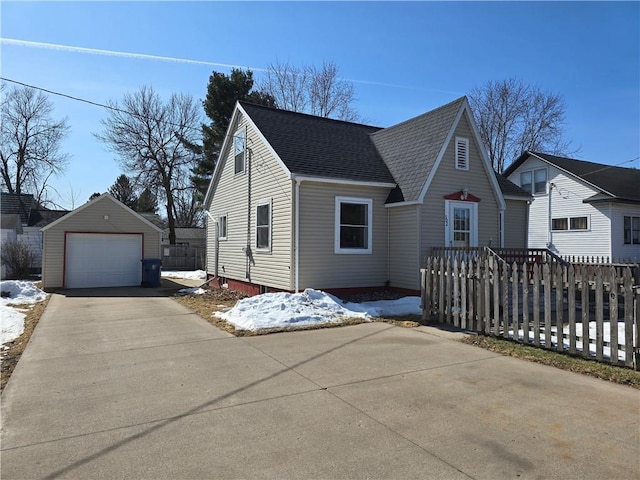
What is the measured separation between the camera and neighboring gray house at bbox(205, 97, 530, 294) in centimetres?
1204

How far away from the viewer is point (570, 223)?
22.9 metres

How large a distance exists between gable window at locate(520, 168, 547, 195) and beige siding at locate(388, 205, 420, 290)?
51.2ft

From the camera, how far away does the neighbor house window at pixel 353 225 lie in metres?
12.4

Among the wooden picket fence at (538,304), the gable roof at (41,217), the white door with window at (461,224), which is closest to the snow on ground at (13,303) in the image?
the wooden picket fence at (538,304)

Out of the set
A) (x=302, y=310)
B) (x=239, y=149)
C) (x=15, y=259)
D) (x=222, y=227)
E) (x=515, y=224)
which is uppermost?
(x=239, y=149)

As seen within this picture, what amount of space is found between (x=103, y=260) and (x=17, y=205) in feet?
57.5

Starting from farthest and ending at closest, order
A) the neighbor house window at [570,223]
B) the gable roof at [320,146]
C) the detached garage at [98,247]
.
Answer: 1. the neighbor house window at [570,223]
2. the detached garage at [98,247]
3. the gable roof at [320,146]

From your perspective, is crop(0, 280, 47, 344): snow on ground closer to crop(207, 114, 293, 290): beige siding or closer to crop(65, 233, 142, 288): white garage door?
crop(65, 233, 142, 288): white garage door

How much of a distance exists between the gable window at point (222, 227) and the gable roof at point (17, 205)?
20.1 metres

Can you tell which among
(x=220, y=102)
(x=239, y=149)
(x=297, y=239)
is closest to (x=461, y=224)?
(x=297, y=239)

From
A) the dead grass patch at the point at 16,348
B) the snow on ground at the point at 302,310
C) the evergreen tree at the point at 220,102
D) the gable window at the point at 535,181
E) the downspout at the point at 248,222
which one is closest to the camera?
the dead grass patch at the point at 16,348

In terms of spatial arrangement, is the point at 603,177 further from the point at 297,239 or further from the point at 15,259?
the point at 15,259

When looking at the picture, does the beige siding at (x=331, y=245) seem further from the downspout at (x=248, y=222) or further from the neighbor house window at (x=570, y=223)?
the neighbor house window at (x=570, y=223)

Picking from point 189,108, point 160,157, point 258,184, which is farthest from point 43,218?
point 258,184
